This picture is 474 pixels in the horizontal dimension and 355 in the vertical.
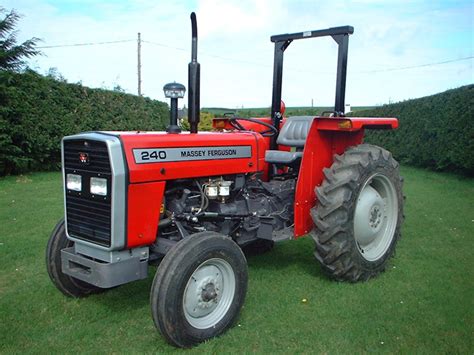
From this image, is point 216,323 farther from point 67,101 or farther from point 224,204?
point 67,101

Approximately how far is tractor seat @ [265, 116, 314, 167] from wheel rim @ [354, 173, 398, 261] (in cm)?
76

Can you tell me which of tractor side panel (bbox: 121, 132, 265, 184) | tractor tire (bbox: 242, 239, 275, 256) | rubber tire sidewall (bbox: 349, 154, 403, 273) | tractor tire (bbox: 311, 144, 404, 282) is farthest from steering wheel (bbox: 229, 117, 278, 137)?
tractor tire (bbox: 242, 239, 275, 256)

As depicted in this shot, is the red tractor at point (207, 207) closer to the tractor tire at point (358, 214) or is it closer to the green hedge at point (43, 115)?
the tractor tire at point (358, 214)

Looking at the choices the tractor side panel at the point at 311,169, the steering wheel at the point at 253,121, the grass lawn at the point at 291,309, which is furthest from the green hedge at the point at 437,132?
the tractor side panel at the point at 311,169

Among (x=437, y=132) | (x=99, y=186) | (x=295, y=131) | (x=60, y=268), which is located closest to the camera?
(x=99, y=186)

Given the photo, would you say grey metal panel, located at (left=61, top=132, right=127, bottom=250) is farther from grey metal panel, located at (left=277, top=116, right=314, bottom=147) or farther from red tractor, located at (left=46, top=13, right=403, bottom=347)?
grey metal panel, located at (left=277, top=116, right=314, bottom=147)

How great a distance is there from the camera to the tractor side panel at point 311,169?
14.2 feet

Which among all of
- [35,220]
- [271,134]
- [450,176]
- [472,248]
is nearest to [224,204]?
[271,134]

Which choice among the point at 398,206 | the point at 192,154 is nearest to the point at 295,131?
the point at 398,206

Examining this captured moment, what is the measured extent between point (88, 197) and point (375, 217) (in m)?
2.76

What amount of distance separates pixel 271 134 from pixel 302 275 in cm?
151

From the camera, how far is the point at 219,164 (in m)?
3.81

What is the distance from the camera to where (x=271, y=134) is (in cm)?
512

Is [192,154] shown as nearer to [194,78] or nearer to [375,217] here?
[194,78]
